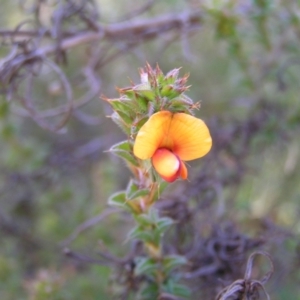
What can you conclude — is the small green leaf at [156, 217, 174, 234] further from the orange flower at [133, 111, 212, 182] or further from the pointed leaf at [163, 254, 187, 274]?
the orange flower at [133, 111, 212, 182]

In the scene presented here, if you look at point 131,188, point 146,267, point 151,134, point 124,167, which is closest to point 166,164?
point 151,134

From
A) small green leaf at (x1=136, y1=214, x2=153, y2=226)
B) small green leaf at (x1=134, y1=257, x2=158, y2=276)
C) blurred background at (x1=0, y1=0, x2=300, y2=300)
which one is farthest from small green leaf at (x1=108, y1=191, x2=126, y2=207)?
blurred background at (x1=0, y1=0, x2=300, y2=300)

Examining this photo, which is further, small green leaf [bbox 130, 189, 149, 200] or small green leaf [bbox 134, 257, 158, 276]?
small green leaf [bbox 134, 257, 158, 276]

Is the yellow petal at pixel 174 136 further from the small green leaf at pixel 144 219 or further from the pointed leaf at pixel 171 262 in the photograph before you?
the pointed leaf at pixel 171 262

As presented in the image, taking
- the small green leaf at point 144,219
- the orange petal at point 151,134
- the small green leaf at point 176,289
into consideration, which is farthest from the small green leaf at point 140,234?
the orange petal at point 151,134

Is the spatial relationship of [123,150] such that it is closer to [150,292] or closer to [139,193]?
[139,193]

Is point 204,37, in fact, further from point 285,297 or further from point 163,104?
point 163,104

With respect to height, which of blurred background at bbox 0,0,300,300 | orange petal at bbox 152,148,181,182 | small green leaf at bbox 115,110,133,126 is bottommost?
orange petal at bbox 152,148,181,182

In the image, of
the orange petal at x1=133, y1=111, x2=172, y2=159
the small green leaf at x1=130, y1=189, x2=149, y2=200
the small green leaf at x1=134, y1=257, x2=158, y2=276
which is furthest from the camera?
the small green leaf at x1=134, y1=257, x2=158, y2=276
